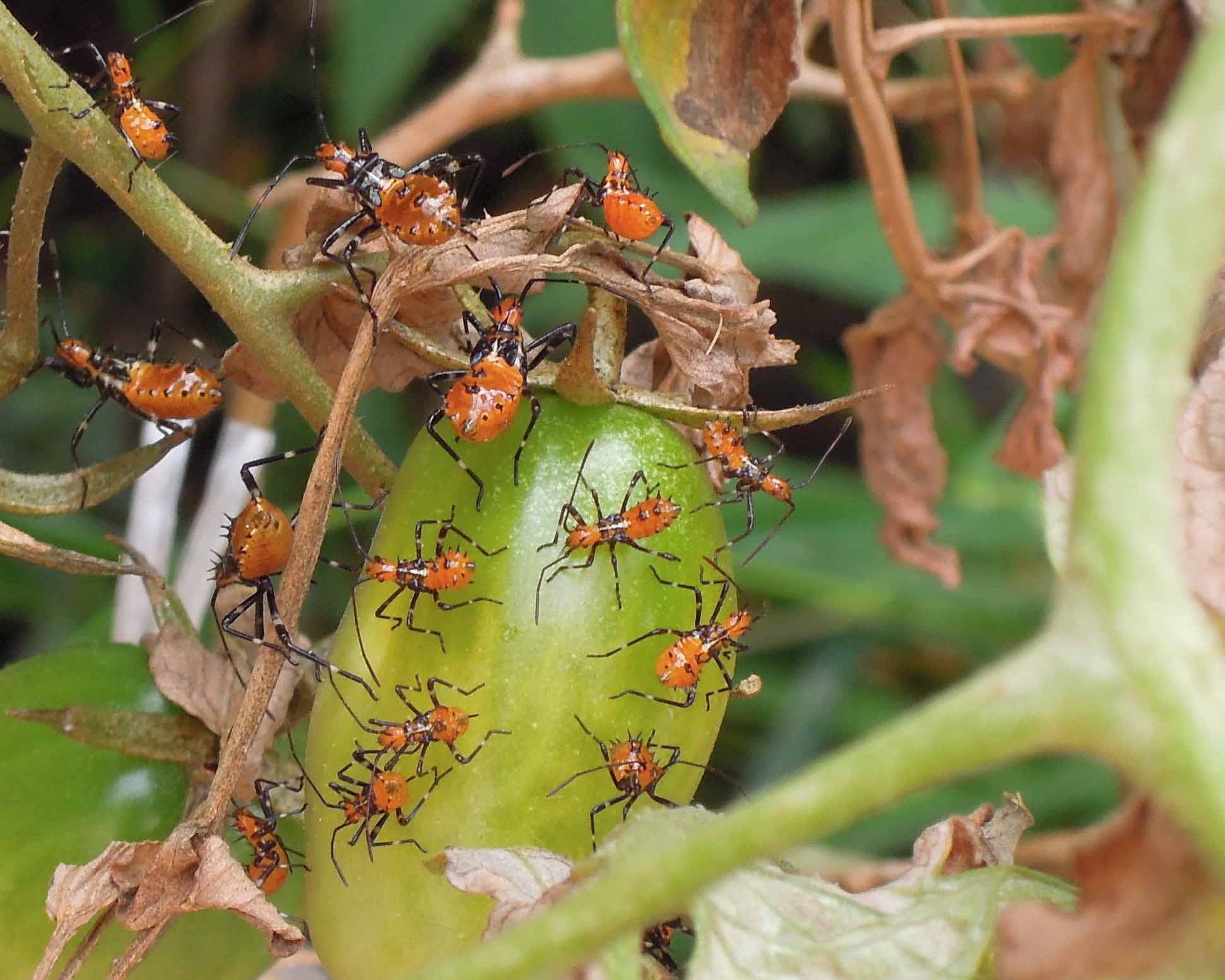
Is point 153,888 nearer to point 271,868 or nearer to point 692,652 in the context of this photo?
point 271,868

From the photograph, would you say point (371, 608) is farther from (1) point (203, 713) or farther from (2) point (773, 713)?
(2) point (773, 713)

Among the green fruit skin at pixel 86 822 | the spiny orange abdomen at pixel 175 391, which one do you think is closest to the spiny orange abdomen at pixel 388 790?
the green fruit skin at pixel 86 822

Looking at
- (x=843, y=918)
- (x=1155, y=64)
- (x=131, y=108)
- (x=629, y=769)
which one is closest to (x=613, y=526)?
(x=629, y=769)

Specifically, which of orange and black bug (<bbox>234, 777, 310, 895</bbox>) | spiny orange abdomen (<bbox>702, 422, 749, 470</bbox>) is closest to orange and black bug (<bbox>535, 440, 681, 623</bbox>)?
spiny orange abdomen (<bbox>702, 422, 749, 470</bbox>)

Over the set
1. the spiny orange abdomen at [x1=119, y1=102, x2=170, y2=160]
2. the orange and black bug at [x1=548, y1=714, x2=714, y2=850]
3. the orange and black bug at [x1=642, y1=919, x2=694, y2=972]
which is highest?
the spiny orange abdomen at [x1=119, y1=102, x2=170, y2=160]

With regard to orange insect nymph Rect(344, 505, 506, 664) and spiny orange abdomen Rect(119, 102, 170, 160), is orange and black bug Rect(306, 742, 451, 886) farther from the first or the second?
spiny orange abdomen Rect(119, 102, 170, 160)

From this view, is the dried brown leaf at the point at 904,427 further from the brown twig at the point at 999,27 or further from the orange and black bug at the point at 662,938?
the orange and black bug at the point at 662,938

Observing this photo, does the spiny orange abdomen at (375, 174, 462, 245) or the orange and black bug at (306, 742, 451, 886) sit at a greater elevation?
the spiny orange abdomen at (375, 174, 462, 245)
